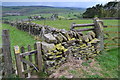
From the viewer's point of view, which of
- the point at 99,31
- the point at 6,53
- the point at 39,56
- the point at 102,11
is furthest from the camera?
the point at 102,11

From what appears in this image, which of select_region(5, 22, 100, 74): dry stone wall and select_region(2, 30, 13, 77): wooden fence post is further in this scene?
select_region(5, 22, 100, 74): dry stone wall

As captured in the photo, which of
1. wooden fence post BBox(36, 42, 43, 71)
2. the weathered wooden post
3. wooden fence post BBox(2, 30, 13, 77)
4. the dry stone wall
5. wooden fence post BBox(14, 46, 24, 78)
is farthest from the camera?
the weathered wooden post

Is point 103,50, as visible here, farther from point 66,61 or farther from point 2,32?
point 2,32

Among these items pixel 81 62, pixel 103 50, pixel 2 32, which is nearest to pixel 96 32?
pixel 103 50

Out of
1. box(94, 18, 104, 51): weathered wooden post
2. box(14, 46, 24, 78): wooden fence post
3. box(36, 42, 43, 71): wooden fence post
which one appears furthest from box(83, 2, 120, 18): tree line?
box(14, 46, 24, 78): wooden fence post

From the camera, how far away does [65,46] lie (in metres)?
4.58

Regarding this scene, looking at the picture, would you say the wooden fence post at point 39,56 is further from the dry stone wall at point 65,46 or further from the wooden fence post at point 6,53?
the wooden fence post at point 6,53

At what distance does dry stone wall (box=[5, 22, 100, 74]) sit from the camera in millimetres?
4070

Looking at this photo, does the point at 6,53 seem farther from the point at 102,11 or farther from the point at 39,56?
the point at 102,11

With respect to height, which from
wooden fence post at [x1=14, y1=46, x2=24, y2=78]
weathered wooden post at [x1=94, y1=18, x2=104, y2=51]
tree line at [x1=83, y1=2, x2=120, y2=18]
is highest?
tree line at [x1=83, y1=2, x2=120, y2=18]

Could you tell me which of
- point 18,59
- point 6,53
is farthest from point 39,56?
point 6,53

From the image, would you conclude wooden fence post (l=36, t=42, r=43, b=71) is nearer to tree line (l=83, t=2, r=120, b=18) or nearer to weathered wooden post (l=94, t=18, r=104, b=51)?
weathered wooden post (l=94, t=18, r=104, b=51)

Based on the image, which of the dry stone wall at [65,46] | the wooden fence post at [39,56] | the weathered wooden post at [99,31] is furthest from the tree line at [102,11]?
the wooden fence post at [39,56]

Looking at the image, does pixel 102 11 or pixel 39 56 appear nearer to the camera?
pixel 39 56
